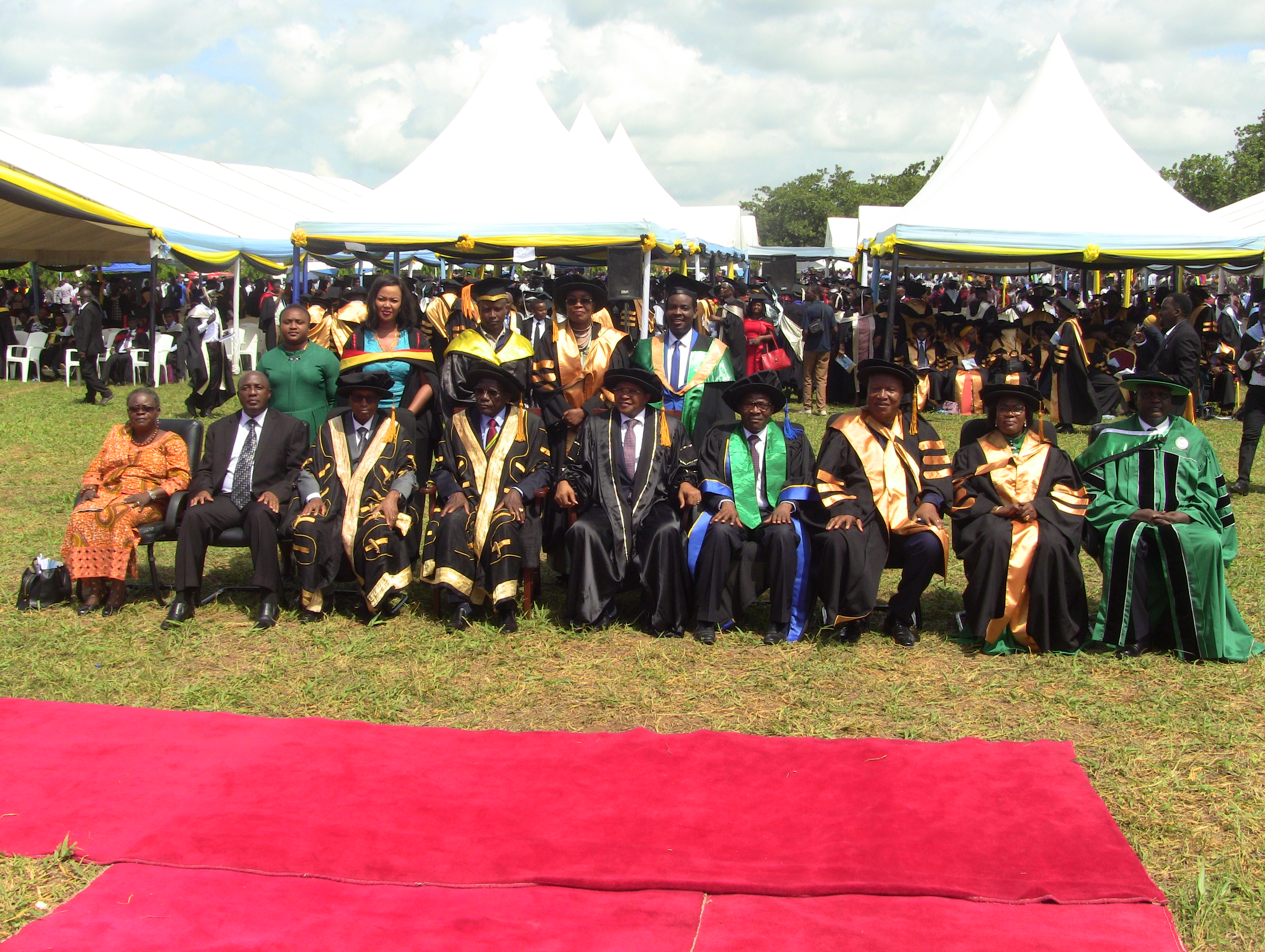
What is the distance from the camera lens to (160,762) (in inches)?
169

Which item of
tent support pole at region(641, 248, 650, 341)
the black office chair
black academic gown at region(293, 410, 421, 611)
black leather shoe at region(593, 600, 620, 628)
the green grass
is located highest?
tent support pole at region(641, 248, 650, 341)

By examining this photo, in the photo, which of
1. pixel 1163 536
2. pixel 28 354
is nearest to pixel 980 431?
pixel 1163 536

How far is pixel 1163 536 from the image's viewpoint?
559 cm

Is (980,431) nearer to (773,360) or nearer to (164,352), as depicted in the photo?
(773,360)

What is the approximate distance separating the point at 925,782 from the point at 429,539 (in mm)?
3066

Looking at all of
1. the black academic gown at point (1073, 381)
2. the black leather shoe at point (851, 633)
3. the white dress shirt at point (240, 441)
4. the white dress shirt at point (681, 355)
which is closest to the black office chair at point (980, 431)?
the black leather shoe at point (851, 633)

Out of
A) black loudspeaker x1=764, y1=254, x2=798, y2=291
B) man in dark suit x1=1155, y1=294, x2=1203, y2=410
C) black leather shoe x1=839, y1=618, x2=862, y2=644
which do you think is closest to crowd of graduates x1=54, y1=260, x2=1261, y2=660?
black leather shoe x1=839, y1=618, x2=862, y2=644

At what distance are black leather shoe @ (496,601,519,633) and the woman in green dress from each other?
1691 millimetres

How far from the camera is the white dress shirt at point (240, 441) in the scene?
6.44 m

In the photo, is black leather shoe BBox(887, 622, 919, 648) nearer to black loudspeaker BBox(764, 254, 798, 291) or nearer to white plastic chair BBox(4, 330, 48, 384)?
black loudspeaker BBox(764, 254, 798, 291)

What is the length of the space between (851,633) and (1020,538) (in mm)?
1007

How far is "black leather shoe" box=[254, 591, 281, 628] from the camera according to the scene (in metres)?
6.07

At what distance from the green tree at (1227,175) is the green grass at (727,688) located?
43.5m

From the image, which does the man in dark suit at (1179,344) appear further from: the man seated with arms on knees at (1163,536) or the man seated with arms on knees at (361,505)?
the man seated with arms on knees at (361,505)
